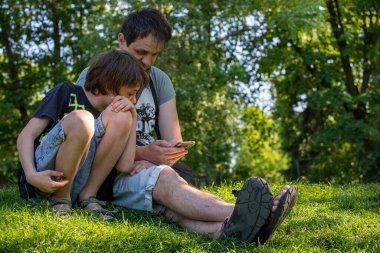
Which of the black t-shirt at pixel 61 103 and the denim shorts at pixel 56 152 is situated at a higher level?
the black t-shirt at pixel 61 103

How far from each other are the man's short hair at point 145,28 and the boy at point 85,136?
17.2 inches

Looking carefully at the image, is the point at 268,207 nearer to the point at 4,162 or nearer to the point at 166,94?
the point at 166,94

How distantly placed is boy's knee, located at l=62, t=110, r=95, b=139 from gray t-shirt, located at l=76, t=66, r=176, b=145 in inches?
32.5

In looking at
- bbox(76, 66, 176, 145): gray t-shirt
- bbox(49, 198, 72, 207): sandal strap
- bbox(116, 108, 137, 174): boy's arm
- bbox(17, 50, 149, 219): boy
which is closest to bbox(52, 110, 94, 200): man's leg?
bbox(17, 50, 149, 219): boy

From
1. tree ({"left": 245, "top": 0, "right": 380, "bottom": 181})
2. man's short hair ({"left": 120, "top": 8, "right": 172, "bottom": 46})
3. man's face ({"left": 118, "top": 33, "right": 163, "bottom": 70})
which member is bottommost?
tree ({"left": 245, "top": 0, "right": 380, "bottom": 181})

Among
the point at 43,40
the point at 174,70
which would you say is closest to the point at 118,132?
the point at 174,70

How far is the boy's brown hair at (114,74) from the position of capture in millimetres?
3619

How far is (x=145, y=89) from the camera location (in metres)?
4.22

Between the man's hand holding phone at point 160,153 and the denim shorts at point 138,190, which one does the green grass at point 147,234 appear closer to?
the denim shorts at point 138,190

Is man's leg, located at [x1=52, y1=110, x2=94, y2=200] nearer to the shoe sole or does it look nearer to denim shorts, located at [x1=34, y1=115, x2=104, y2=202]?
denim shorts, located at [x1=34, y1=115, x2=104, y2=202]

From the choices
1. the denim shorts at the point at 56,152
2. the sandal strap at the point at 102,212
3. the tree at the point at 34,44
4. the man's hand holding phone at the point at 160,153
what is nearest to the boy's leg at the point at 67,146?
the denim shorts at the point at 56,152

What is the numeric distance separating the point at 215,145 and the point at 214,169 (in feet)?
2.15

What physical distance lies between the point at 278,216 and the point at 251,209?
0.13m

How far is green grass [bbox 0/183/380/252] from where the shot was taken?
2.74 meters
